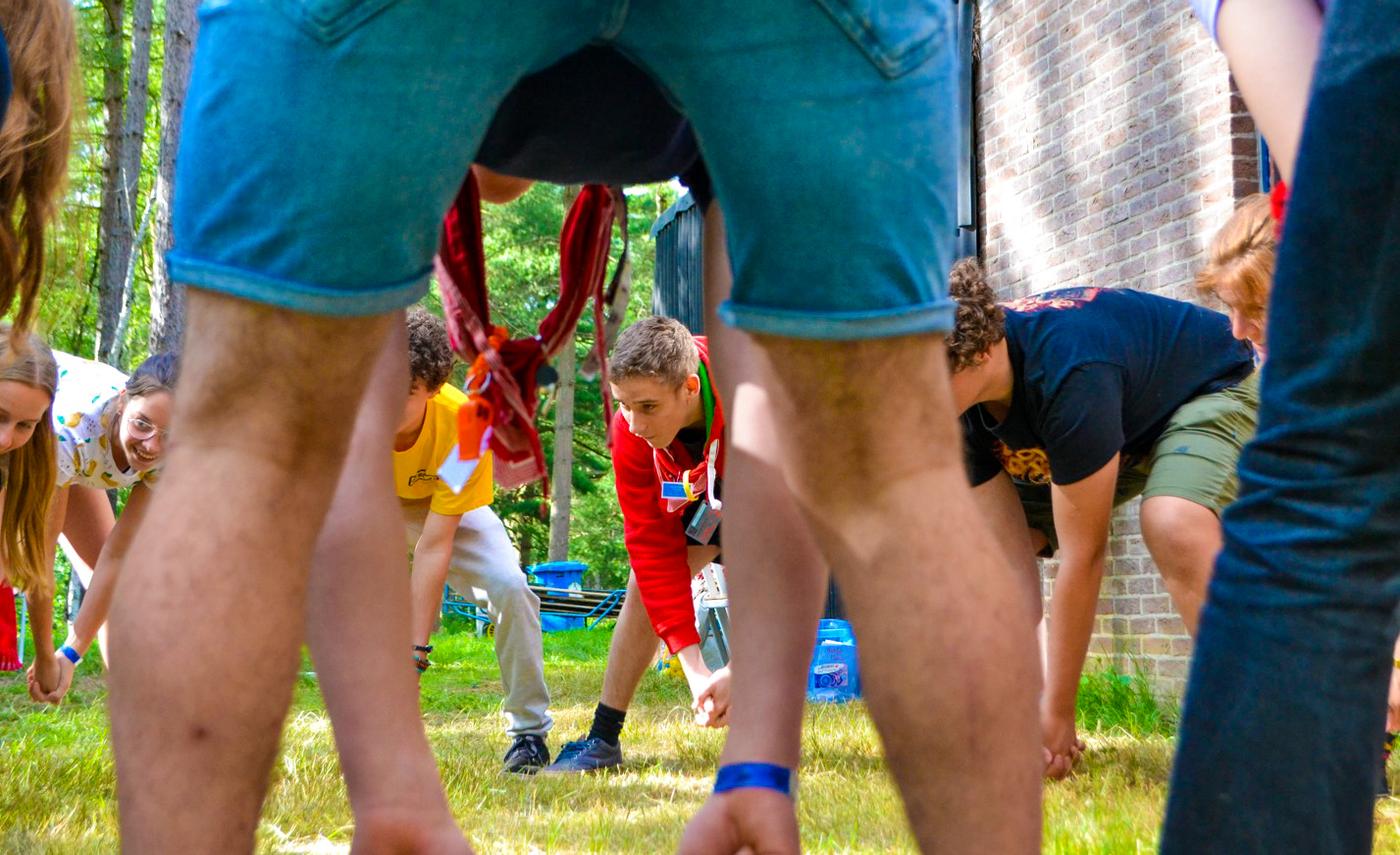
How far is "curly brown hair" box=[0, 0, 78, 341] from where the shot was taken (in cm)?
190

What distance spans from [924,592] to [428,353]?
3.37 meters

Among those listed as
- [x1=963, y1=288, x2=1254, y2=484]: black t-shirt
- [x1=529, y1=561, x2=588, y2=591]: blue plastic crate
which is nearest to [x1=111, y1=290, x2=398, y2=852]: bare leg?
[x1=963, y1=288, x2=1254, y2=484]: black t-shirt

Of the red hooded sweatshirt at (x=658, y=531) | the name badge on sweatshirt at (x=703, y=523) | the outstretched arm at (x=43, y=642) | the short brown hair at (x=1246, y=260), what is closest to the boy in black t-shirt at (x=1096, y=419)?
the short brown hair at (x=1246, y=260)

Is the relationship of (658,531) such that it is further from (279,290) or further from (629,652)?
(279,290)

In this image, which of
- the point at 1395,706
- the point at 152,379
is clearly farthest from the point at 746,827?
the point at 152,379

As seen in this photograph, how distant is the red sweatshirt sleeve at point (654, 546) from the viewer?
429 centimetres

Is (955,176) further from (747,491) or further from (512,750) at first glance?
(512,750)

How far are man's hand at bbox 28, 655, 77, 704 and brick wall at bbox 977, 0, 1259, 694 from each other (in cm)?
427

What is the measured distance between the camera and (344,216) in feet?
3.45

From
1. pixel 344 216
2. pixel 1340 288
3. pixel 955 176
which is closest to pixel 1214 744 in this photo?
pixel 1340 288

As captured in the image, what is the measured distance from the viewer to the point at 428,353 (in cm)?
429

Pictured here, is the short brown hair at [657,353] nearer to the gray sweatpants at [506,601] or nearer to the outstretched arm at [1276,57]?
the gray sweatpants at [506,601]

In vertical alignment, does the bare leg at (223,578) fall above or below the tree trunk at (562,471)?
below

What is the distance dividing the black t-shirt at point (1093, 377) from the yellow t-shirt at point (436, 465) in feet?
6.41
